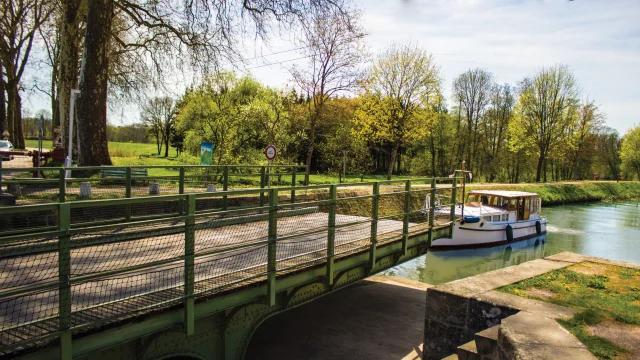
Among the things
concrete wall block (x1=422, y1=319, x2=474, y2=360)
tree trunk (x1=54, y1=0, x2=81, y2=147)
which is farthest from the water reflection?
tree trunk (x1=54, y1=0, x2=81, y2=147)

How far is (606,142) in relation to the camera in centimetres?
6631

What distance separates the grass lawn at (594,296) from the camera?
460 cm

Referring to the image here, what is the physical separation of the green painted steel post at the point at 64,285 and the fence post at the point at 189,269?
3.52 ft

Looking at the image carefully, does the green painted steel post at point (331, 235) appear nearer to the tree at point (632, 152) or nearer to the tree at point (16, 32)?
the tree at point (16, 32)

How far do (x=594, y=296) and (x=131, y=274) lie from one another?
6.19 metres

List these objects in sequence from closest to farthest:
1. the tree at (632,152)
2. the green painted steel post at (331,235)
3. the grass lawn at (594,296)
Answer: the grass lawn at (594,296), the green painted steel post at (331,235), the tree at (632,152)

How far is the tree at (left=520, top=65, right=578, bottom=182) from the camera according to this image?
4600 cm

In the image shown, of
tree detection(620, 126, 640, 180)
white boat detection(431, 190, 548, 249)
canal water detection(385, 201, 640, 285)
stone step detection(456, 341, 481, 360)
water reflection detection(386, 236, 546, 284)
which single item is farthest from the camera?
tree detection(620, 126, 640, 180)

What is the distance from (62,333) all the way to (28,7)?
2764 centimetres

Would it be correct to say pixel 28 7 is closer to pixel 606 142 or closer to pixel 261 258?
pixel 261 258

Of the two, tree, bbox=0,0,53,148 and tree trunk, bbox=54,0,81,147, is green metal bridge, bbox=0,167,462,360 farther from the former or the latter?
tree, bbox=0,0,53,148

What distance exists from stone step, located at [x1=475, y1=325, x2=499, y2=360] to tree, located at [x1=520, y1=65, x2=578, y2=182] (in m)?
46.6

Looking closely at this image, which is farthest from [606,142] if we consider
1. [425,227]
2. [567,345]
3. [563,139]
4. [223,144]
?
[567,345]

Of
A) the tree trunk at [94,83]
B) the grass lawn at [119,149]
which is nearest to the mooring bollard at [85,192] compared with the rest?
the tree trunk at [94,83]
